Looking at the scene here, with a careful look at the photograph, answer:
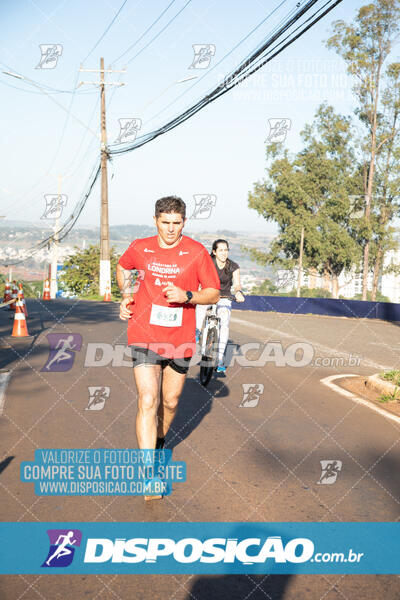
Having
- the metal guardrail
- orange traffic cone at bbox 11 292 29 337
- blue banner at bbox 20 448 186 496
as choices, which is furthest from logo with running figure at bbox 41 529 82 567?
the metal guardrail

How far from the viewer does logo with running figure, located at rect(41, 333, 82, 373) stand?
9.98 m

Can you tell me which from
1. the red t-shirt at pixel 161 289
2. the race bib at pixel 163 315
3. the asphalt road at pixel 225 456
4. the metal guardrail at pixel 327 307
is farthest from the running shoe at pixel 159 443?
the metal guardrail at pixel 327 307

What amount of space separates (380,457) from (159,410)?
2117 millimetres

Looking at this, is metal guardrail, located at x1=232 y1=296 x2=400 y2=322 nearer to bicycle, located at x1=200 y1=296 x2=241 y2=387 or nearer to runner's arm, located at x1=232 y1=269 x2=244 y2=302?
runner's arm, located at x1=232 y1=269 x2=244 y2=302

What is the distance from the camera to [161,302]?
458cm

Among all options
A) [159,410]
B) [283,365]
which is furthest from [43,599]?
[283,365]

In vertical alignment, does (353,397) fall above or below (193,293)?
below

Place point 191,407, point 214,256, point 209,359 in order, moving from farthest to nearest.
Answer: point 214,256 → point 209,359 → point 191,407

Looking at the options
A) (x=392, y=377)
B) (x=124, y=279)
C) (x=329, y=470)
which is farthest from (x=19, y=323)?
(x=329, y=470)

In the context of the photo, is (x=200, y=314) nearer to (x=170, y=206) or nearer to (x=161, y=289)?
(x=161, y=289)

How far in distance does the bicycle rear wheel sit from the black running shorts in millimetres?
3848

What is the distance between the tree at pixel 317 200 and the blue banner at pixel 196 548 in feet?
189

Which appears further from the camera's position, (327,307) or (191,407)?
(327,307)

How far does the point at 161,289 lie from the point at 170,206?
0.61 meters
